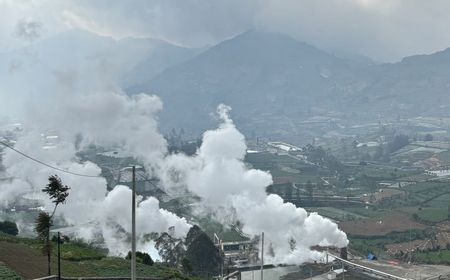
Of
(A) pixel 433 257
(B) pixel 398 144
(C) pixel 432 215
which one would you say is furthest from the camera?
(B) pixel 398 144

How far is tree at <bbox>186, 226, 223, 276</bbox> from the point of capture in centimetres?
4147

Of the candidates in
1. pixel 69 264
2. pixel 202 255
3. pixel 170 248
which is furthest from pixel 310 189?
pixel 69 264

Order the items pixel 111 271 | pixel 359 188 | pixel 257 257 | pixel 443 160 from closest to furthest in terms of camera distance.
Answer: pixel 111 271 < pixel 257 257 < pixel 359 188 < pixel 443 160

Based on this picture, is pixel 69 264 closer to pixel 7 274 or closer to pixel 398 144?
pixel 7 274

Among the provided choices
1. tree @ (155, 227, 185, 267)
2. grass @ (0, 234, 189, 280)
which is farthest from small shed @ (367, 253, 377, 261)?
grass @ (0, 234, 189, 280)

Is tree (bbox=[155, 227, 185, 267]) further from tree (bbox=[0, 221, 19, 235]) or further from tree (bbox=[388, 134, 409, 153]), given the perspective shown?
tree (bbox=[388, 134, 409, 153])

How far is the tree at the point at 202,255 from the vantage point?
136 feet

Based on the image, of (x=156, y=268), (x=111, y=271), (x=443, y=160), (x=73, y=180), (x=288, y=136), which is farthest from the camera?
(x=288, y=136)

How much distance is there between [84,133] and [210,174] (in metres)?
17.4

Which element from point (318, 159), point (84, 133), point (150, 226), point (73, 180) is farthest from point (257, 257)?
point (318, 159)

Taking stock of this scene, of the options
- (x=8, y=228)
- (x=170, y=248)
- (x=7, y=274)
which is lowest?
(x=170, y=248)

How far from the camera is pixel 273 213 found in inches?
1907

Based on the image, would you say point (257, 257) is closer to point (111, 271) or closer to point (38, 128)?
point (111, 271)

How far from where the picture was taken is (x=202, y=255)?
41781 mm
